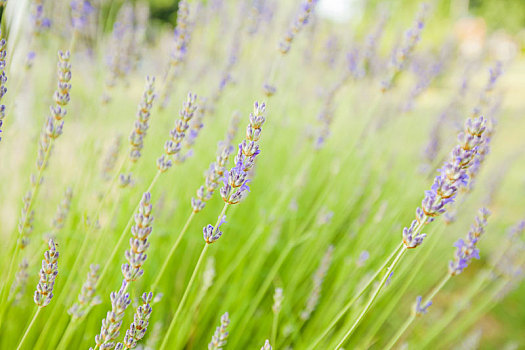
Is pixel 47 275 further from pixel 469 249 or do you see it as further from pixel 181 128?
pixel 469 249

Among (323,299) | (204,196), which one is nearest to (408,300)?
(323,299)

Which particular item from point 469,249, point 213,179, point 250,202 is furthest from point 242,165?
point 250,202

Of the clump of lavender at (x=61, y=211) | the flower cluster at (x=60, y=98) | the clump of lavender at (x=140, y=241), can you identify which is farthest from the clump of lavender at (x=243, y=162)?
the clump of lavender at (x=61, y=211)

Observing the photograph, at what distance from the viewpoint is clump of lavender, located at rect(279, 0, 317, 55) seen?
5.14ft

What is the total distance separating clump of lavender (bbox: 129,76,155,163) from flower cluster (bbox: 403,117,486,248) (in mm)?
718

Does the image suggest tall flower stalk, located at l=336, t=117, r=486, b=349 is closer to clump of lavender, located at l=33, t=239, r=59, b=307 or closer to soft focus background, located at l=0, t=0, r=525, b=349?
soft focus background, located at l=0, t=0, r=525, b=349

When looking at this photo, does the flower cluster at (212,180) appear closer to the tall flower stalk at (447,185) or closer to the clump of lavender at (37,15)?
the tall flower stalk at (447,185)

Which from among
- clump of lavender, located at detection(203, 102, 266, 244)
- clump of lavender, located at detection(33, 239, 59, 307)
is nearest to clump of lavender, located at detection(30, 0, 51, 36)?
clump of lavender, located at detection(33, 239, 59, 307)

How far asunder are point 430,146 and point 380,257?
28.1 inches

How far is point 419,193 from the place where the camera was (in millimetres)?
2736

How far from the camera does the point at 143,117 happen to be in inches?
42.9

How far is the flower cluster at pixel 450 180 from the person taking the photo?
805 millimetres

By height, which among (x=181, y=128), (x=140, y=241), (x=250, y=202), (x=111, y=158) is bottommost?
(x=140, y=241)

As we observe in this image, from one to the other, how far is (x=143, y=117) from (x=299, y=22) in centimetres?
84
